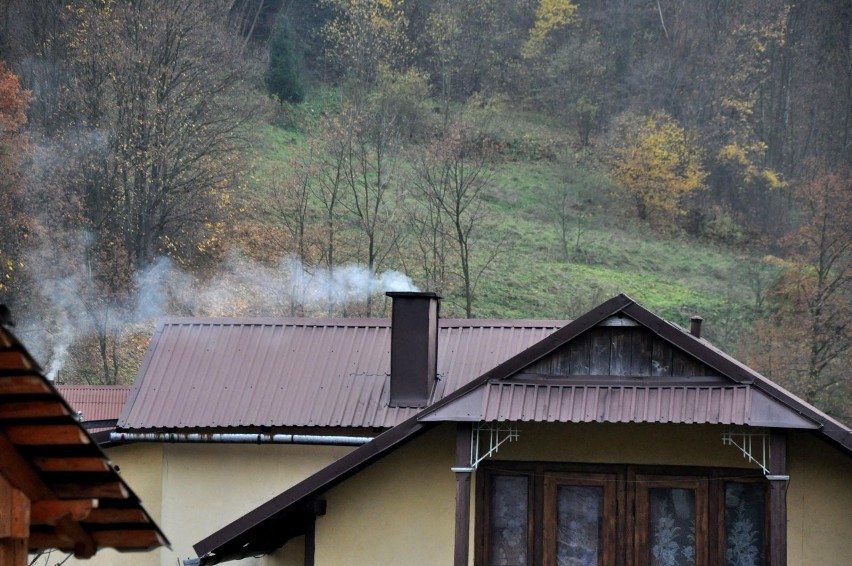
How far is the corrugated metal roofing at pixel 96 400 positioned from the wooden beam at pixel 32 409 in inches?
700

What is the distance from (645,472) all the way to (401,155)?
3126cm

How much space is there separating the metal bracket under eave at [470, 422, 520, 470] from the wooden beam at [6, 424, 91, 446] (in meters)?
7.00

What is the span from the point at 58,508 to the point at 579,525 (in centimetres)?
847

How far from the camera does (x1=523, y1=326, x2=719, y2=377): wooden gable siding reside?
1234 centimetres

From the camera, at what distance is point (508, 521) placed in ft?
43.4

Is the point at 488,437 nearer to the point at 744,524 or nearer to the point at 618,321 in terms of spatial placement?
the point at 618,321

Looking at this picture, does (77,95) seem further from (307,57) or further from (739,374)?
(739,374)

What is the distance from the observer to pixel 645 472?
1309cm

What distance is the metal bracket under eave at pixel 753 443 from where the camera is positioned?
11.9 metres

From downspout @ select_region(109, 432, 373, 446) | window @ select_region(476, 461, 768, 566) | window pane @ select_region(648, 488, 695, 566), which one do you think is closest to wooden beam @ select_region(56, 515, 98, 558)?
window @ select_region(476, 461, 768, 566)

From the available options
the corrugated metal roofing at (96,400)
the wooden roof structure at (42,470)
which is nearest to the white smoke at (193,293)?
the corrugated metal roofing at (96,400)

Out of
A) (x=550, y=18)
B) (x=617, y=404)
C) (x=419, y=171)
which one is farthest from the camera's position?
(x=550, y=18)

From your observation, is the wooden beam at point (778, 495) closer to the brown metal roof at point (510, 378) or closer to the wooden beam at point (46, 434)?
the brown metal roof at point (510, 378)

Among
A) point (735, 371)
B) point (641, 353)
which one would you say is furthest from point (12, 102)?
point (735, 371)
